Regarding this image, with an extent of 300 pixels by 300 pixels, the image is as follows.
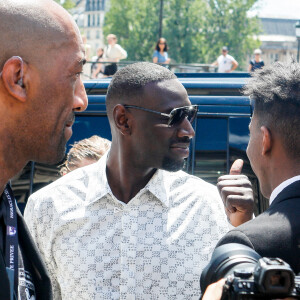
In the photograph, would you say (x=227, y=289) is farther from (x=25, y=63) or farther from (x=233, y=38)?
(x=233, y=38)

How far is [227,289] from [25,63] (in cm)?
87

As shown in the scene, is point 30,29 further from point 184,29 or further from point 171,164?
point 184,29

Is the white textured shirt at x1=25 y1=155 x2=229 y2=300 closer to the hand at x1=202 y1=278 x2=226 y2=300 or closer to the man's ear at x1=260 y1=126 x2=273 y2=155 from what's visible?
the man's ear at x1=260 y1=126 x2=273 y2=155

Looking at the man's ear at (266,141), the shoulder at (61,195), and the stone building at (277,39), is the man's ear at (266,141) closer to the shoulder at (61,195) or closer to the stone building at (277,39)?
the shoulder at (61,195)

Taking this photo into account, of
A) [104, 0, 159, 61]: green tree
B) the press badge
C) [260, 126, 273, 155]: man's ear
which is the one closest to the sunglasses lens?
[260, 126, 273, 155]: man's ear

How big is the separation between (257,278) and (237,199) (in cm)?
113

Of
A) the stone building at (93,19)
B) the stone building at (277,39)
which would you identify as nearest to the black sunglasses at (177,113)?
the stone building at (277,39)

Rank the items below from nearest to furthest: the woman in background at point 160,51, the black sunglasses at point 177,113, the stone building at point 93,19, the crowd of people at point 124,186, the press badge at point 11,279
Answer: the press badge at point 11,279
the crowd of people at point 124,186
the black sunglasses at point 177,113
the woman in background at point 160,51
the stone building at point 93,19

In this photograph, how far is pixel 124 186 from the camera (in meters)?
2.96

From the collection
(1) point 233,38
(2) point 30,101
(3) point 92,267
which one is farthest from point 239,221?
(1) point 233,38

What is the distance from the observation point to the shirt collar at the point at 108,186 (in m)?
2.83

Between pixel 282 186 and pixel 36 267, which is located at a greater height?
pixel 282 186

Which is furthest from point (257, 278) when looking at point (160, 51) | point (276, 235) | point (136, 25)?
point (136, 25)

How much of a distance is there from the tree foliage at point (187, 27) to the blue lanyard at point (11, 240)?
5822 centimetres
